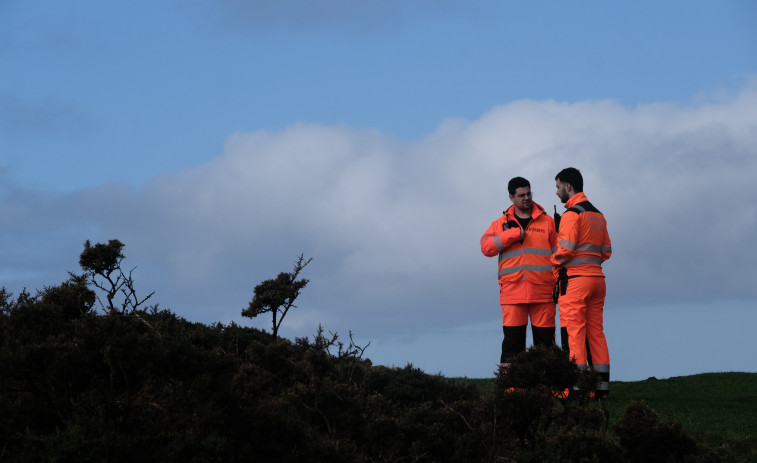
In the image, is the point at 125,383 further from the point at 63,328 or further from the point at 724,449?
the point at 724,449

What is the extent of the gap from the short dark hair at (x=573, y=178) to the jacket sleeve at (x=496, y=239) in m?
1.30

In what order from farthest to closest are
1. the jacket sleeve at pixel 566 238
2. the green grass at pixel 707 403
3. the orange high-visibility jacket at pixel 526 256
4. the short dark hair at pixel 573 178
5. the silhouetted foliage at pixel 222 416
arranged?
1. the short dark hair at pixel 573 178
2. the orange high-visibility jacket at pixel 526 256
3. the jacket sleeve at pixel 566 238
4. the green grass at pixel 707 403
5. the silhouetted foliage at pixel 222 416

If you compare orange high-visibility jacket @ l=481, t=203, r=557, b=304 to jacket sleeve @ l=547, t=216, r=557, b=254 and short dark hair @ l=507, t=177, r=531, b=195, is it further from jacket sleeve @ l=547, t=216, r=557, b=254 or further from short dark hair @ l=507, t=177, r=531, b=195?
short dark hair @ l=507, t=177, r=531, b=195

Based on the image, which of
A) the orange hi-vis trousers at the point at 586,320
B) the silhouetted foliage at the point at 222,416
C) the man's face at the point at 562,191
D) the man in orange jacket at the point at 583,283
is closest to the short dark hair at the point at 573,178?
the man's face at the point at 562,191

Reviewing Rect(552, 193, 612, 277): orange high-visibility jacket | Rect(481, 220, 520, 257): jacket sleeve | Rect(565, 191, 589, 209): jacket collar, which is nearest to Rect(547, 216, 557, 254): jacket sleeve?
Rect(565, 191, 589, 209): jacket collar

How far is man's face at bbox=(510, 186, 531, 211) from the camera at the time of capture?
555 inches

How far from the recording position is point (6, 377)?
285 inches

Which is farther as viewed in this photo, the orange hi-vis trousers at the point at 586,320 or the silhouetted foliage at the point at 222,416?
the orange hi-vis trousers at the point at 586,320

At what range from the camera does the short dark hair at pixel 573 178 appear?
14.1m

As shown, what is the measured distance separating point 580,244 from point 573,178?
1.33 m

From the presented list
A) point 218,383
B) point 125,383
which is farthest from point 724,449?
point 125,383

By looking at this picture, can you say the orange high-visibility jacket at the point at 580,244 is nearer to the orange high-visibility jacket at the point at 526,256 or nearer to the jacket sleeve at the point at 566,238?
the jacket sleeve at the point at 566,238

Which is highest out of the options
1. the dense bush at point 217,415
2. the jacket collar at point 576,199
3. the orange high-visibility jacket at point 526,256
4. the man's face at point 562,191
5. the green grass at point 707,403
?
the man's face at point 562,191

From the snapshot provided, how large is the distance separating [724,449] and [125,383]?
6.95 meters
